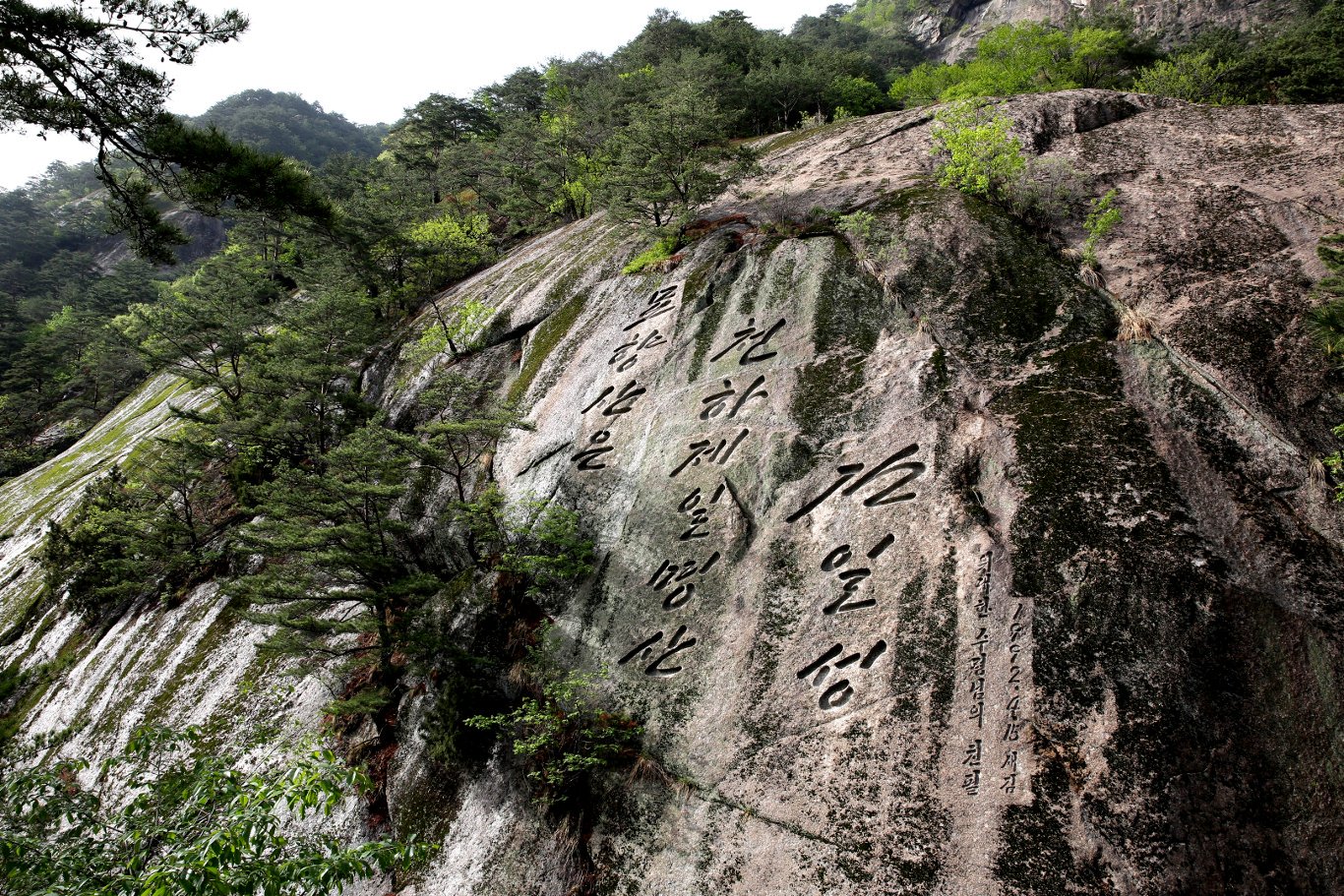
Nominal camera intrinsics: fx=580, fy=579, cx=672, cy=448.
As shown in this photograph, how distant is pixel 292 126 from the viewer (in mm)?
75000

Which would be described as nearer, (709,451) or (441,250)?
(709,451)

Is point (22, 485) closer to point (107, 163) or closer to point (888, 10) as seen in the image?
point (107, 163)

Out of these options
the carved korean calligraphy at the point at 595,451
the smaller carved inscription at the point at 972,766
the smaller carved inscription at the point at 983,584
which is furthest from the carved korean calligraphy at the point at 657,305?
the smaller carved inscription at the point at 972,766

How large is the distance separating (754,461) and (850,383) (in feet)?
5.10

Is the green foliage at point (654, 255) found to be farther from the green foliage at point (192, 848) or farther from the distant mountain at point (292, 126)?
the distant mountain at point (292, 126)

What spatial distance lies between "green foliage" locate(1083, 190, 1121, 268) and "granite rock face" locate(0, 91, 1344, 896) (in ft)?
0.52

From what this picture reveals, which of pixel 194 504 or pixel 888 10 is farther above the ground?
pixel 888 10

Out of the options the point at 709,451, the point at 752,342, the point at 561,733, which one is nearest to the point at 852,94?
the point at 752,342

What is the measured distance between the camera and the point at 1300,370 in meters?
5.50

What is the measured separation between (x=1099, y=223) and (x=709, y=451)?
5873mm

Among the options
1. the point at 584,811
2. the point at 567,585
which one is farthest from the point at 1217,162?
the point at 584,811

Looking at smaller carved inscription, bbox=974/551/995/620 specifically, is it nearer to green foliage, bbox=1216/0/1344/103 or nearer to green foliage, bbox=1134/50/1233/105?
green foliage, bbox=1216/0/1344/103

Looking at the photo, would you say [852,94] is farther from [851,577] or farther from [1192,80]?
[851,577]

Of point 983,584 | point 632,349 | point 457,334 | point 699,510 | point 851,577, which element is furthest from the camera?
point 457,334
